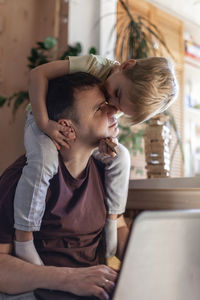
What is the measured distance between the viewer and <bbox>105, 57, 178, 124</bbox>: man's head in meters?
0.64

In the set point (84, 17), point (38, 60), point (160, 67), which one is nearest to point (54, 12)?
point (84, 17)

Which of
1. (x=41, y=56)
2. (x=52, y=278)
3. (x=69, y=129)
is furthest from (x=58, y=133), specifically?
(x=41, y=56)

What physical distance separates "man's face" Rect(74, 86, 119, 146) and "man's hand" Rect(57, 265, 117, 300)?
8.5 inches

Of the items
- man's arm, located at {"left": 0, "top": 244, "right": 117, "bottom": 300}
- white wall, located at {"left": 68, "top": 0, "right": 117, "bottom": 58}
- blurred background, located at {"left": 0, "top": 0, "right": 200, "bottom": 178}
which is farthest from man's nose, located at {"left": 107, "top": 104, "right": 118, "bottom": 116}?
white wall, located at {"left": 68, "top": 0, "right": 117, "bottom": 58}

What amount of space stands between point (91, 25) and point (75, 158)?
1.64 m

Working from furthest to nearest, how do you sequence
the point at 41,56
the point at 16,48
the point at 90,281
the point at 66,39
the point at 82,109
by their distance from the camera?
the point at 16,48, the point at 66,39, the point at 41,56, the point at 82,109, the point at 90,281

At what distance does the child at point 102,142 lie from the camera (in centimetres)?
52

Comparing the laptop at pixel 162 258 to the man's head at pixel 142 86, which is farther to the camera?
the man's head at pixel 142 86

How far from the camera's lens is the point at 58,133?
0.53m

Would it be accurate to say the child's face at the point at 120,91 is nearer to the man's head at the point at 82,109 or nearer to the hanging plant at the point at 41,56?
the man's head at the point at 82,109

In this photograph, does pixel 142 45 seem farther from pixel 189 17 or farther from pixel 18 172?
pixel 189 17

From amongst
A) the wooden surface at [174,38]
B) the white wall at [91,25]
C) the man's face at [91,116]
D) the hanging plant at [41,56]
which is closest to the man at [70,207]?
the man's face at [91,116]

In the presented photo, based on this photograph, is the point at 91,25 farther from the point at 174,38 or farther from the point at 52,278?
the point at 52,278

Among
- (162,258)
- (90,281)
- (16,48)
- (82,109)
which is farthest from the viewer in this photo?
(16,48)
